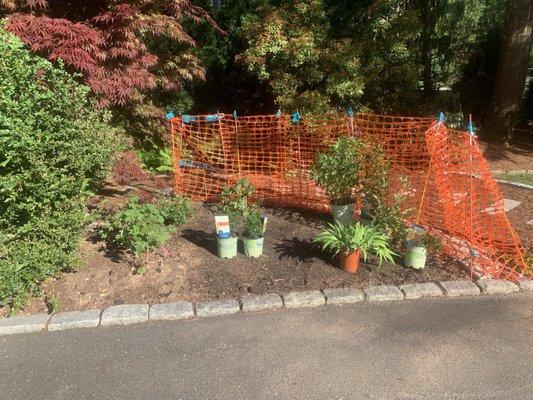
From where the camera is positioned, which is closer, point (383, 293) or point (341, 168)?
point (383, 293)

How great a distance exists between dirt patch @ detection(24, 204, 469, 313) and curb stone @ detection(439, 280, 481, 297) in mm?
139

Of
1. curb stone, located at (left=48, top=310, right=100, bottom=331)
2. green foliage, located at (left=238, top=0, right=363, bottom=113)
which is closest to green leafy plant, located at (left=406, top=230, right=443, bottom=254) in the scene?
curb stone, located at (left=48, top=310, right=100, bottom=331)

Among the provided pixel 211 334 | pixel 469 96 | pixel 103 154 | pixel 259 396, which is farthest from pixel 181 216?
pixel 469 96

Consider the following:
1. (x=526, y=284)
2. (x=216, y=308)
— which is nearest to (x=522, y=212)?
(x=526, y=284)

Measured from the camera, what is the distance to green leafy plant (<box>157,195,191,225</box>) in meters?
5.11

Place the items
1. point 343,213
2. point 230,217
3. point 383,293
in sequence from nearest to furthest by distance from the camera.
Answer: point 383,293
point 230,217
point 343,213

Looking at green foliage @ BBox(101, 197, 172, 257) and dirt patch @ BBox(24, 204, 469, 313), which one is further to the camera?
green foliage @ BBox(101, 197, 172, 257)

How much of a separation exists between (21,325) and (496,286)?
3924 mm

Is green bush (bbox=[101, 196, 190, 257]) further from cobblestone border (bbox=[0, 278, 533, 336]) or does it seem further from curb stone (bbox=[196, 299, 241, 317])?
curb stone (bbox=[196, 299, 241, 317])

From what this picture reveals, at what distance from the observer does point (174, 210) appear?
5145 mm

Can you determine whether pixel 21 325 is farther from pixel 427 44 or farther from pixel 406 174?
pixel 427 44

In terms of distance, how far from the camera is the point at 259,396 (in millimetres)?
2906

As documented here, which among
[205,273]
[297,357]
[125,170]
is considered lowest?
[297,357]

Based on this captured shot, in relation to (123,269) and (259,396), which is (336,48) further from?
(259,396)
